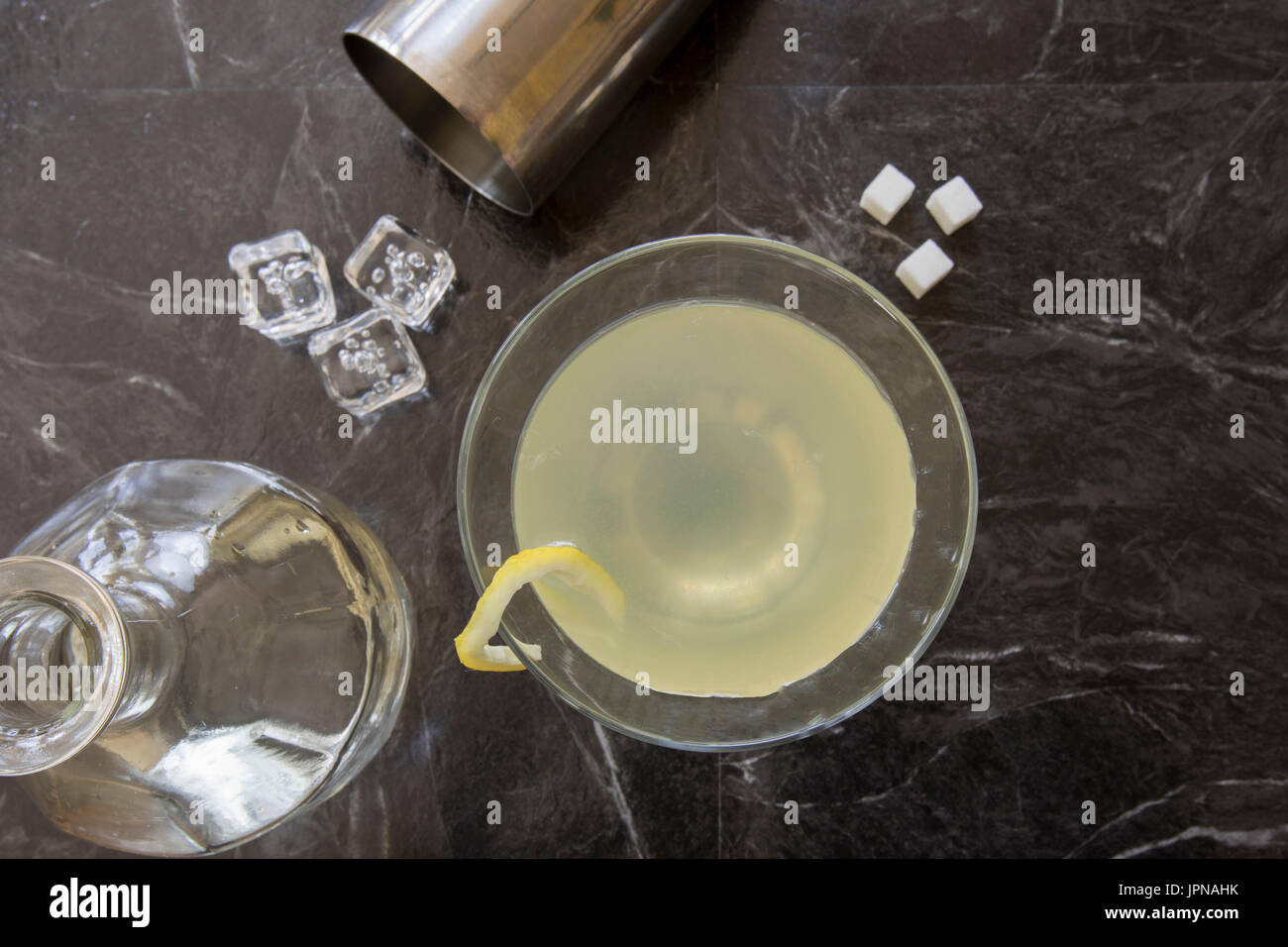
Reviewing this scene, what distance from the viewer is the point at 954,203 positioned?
108cm

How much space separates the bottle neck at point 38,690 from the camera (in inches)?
26.1

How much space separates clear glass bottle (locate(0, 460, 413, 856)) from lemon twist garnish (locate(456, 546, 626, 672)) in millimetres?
118

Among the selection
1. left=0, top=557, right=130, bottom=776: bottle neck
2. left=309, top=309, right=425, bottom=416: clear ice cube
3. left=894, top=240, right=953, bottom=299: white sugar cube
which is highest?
left=894, top=240, right=953, bottom=299: white sugar cube

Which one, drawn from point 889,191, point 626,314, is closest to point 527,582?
point 626,314

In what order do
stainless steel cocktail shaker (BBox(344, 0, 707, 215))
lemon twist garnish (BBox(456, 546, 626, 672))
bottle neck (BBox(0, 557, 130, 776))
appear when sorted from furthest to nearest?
1. stainless steel cocktail shaker (BBox(344, 0, 707, 215))
2. lemon twist garnish (BBox(456, 546, 626, 672))
3. bottle neck (BBox(0, 557, 130, 776))

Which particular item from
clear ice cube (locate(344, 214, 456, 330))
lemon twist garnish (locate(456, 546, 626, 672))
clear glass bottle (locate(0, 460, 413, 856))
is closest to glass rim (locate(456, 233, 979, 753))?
lemon twist garnish (locate(456, 546, 626, 672))

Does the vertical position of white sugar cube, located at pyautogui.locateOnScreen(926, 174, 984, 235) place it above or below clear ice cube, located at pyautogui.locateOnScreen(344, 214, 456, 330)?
above

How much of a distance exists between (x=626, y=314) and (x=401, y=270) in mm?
338

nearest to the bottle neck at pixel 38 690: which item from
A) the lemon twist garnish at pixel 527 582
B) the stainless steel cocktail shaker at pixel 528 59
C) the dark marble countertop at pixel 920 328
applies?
the lemon twist garnish at pixel 527 582

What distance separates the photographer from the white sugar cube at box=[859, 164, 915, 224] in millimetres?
1081

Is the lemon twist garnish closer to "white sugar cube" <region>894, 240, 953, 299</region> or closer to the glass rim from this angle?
the glass rim

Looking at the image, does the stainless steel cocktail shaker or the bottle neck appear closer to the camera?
the bottle neck
